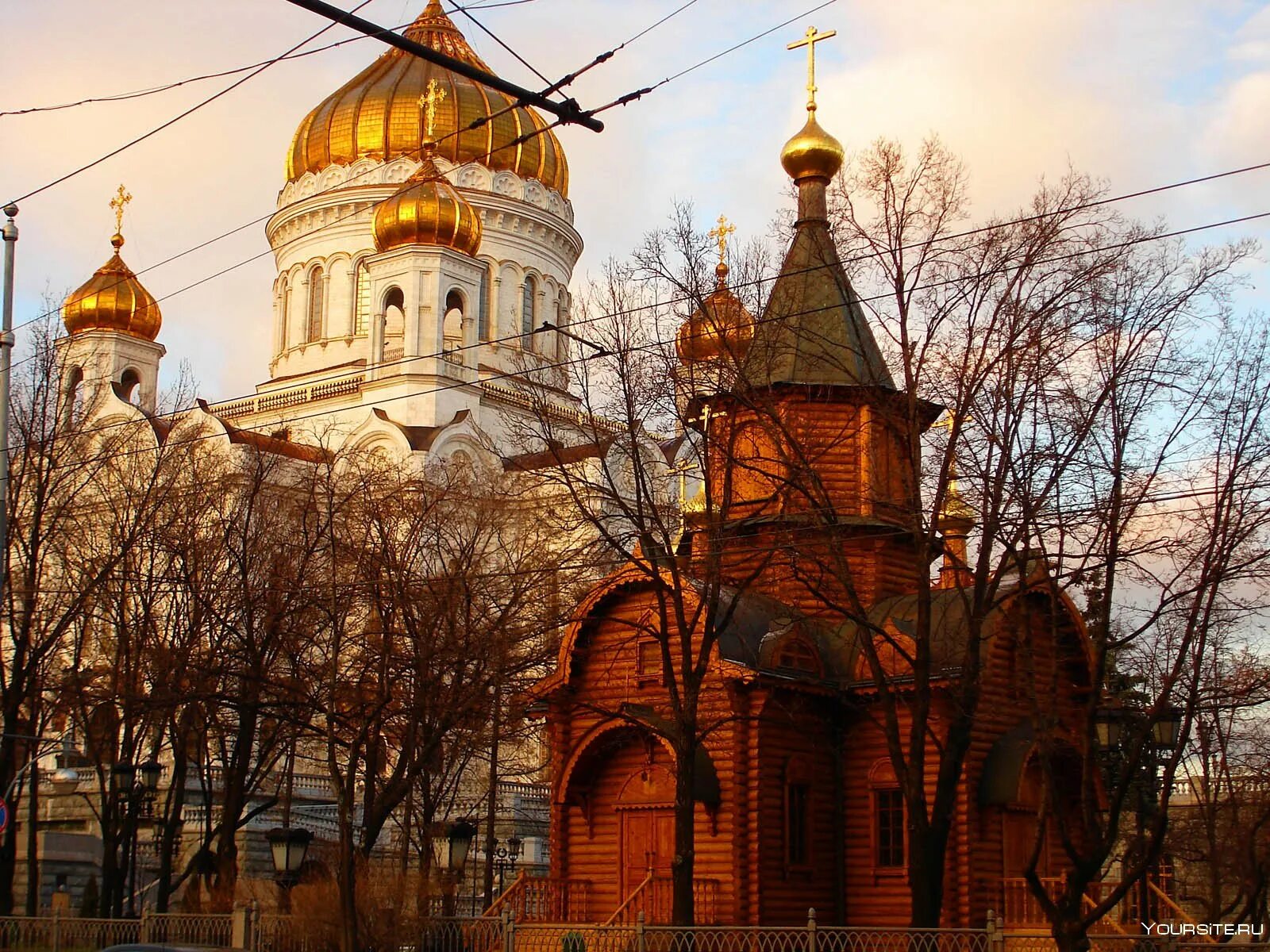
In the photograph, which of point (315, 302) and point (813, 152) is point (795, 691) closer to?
point (813, 152)

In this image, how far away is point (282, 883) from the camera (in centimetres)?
1994

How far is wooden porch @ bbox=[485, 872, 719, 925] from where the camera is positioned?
21172 mm

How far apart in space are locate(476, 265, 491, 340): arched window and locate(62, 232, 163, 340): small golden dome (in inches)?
368

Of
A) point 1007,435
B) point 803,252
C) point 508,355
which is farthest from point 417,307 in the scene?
point 1007,435

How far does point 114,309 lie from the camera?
48656 mm

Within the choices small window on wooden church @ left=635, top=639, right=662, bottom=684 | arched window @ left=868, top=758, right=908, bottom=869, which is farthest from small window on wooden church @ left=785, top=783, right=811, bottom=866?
small window on wooden church @ left=635, top=639, right=662, bottom=684

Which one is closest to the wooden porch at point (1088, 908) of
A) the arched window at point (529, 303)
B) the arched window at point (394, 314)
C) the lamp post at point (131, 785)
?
the lamp post at point (131, 785)

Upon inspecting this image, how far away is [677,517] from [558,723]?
11.6 feet

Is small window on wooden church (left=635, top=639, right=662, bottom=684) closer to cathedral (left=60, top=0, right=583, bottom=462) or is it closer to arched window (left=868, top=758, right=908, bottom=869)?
arched window (left=868, top=758, right=908, bottom=869)

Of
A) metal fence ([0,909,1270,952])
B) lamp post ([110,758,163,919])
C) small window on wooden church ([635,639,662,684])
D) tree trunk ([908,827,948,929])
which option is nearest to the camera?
metal fence ([0,909,1270,952])

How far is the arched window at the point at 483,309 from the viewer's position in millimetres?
47656

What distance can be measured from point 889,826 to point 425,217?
25665 mm

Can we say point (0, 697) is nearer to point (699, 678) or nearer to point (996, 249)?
point (699, 678)

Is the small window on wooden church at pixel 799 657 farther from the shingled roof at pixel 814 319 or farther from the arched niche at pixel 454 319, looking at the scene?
the arched niche at pixel 454 319
